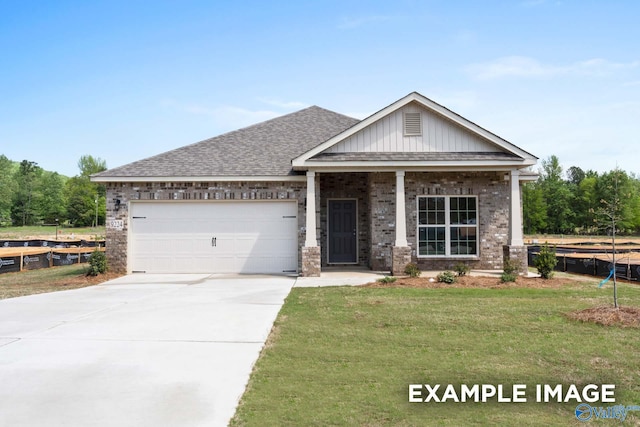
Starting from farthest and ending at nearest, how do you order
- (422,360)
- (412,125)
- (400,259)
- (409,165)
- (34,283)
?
(412,125), (409,165), (400,259), (34,283), (422,360)

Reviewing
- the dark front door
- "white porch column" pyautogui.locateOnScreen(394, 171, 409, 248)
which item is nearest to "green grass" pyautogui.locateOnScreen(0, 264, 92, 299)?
the dark front door

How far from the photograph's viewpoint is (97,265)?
13867mm

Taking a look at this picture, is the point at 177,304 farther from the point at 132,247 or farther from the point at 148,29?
the point at 148,29

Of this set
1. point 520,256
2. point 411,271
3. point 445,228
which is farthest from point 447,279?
point 445,228

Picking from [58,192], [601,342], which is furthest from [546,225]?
[58,192]

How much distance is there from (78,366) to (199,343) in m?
1.51

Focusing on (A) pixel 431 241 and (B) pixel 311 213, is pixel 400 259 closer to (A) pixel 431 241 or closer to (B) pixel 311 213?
(A) pixel 431 241

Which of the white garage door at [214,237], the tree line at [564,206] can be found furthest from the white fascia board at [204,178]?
the tree line at [564,206]

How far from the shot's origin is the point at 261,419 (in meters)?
3.78

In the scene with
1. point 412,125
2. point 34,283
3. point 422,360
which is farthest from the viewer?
point 412,125

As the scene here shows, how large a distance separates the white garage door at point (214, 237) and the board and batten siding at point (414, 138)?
301cm

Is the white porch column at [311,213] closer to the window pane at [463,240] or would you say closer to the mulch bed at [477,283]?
the mulch bed at [477,283]

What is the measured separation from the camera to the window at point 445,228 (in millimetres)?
14820

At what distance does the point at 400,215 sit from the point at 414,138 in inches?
97.4
